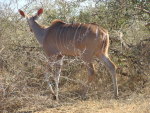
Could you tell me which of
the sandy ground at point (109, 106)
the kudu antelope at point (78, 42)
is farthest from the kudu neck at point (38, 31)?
the sandy ground at point (109, 106)

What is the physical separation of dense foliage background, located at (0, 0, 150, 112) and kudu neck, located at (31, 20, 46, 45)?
0.38 metres

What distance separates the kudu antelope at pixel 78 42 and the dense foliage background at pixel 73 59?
247mm

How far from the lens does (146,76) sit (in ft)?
20.6

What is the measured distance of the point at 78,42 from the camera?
5906mm

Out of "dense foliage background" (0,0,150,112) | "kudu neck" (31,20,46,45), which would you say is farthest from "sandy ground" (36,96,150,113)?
"kudu neck" (31,20,46,45)

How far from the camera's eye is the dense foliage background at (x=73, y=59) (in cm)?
487

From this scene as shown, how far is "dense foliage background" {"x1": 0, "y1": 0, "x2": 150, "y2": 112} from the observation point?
4.87 m

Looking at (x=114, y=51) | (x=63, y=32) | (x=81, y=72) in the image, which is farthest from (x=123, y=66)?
(x=63, y=32)

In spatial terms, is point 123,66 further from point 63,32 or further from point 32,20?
point 32,20

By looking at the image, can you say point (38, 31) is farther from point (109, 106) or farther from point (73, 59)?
point (109, 106)

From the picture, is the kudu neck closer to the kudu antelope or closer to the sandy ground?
the kudu antelope

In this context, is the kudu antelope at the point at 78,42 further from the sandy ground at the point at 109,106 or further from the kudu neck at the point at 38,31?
the sandy ground at the point at 109,106

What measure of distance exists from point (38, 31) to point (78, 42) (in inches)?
50.8

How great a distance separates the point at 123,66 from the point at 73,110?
216 centimetres
